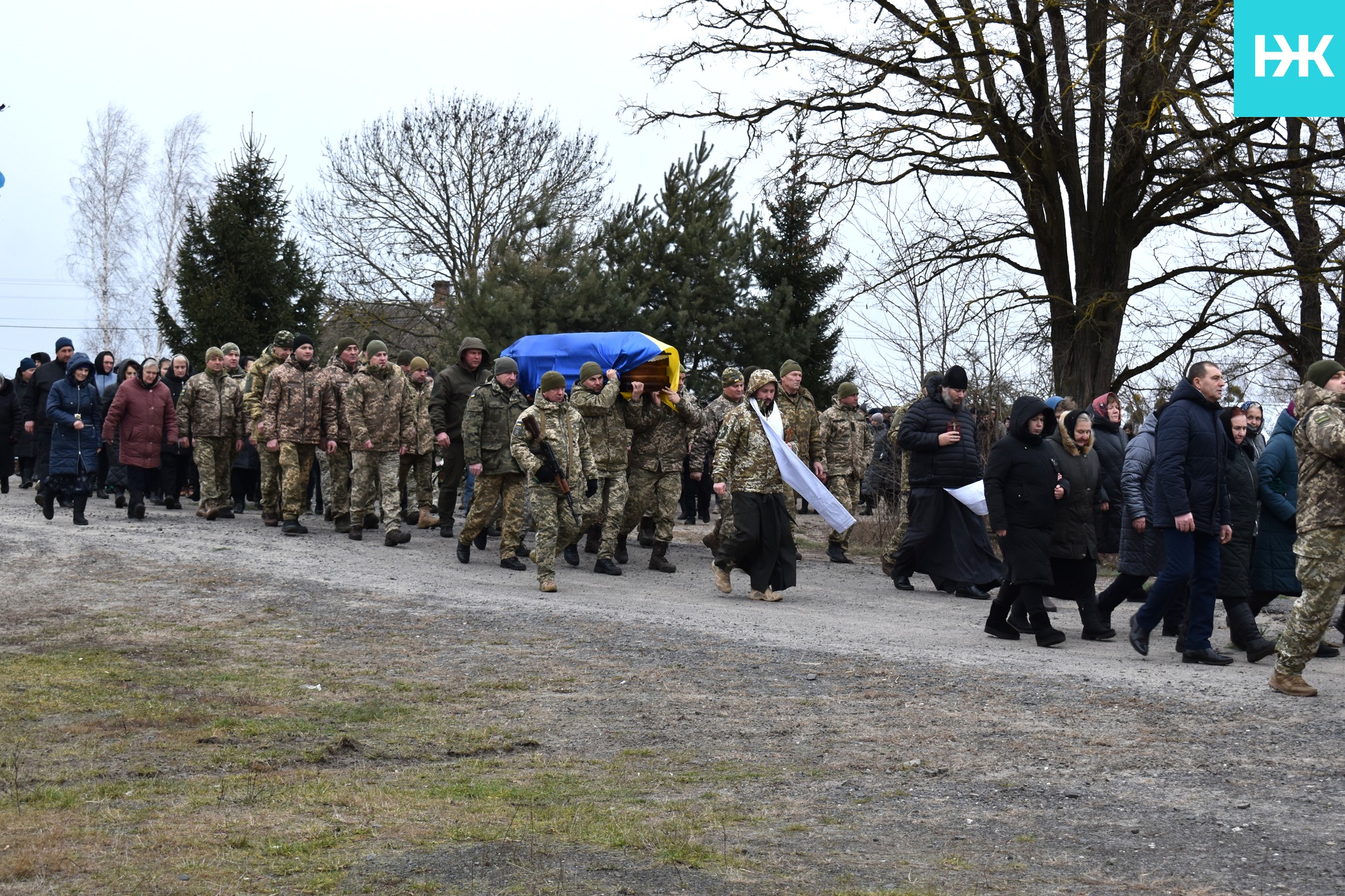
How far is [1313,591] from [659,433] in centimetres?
726

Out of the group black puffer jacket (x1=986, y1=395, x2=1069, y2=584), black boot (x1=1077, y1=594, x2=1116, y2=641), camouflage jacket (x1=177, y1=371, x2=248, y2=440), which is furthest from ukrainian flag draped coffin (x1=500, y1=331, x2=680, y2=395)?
black boot (x1=1077, y1=594, x2=1116, y2=641)

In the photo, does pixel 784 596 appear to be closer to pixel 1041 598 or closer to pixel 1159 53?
pixel 1041 598

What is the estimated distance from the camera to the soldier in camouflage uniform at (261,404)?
51.9 feet

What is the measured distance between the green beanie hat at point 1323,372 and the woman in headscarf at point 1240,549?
976 millimetres

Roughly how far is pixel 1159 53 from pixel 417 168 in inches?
934

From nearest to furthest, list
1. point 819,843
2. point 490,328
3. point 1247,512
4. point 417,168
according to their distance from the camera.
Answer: point 819,843 < point 1247,512 < point 490,328 < point 417,168

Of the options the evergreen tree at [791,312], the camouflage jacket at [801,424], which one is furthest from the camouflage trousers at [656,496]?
the evergreen tree at [791,312]

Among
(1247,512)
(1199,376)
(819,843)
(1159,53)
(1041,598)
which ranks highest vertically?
(1159,53)

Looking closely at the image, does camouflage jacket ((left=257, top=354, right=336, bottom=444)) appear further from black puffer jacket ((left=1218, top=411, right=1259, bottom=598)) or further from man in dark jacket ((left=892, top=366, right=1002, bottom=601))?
black puffer jacket ((left=1218, top=411, right=1259, bottom=598))

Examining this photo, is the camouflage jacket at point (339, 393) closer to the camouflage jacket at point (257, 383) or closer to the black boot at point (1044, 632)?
the camouflage jacket at point (257, 383)

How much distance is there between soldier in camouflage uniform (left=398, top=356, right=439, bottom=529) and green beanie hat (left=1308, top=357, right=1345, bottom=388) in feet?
31.0

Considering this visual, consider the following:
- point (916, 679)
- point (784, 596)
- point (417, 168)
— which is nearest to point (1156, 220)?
point (784, 596)

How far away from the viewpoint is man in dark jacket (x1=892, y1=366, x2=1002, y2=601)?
13.4m

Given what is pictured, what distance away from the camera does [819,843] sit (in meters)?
5.38
